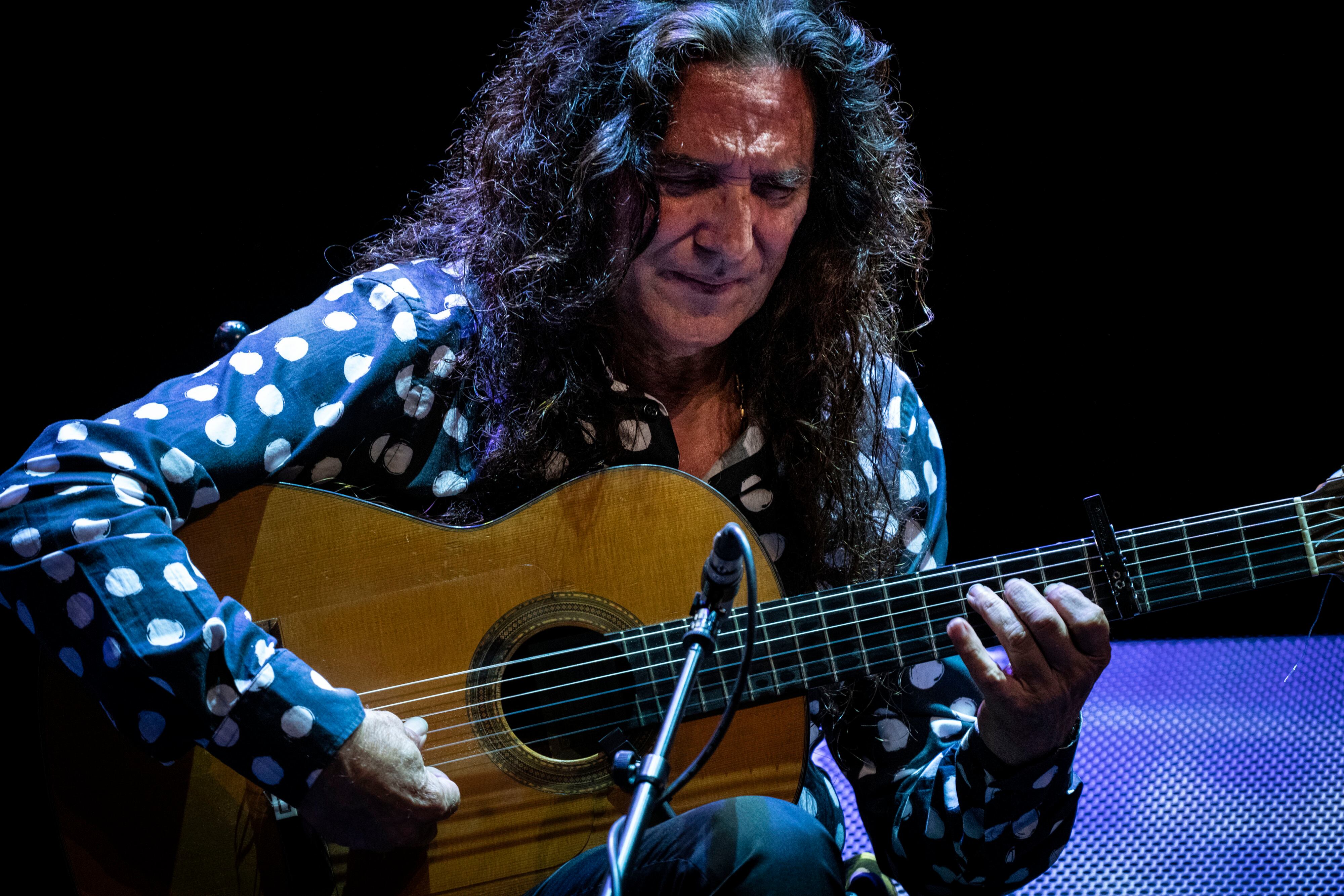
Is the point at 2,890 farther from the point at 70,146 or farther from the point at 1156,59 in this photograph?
the point at 1156,59

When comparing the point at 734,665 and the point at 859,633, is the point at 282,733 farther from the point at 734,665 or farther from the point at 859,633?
the point at 859,633

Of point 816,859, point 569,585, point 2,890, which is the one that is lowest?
point 2,890

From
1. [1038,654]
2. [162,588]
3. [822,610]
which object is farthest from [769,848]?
[162,588]

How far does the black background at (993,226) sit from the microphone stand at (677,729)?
1.68 meters

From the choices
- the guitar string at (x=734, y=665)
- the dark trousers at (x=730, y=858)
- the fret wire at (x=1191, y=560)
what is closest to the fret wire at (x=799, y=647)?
the guitar string at (x=734, y=665)

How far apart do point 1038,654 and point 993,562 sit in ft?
0.57

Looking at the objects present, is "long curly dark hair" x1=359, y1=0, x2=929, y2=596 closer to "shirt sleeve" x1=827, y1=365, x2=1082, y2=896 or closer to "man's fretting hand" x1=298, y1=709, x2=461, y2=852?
"shirt sleeve" x1=827, y1=365, x2=1082, y2=896

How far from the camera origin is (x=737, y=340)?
2078mm

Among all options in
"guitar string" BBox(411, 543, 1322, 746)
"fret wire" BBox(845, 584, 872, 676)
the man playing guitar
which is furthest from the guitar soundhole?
"fret wire" BBox(845, 584, 872, 676)

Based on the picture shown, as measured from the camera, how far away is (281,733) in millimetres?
1375

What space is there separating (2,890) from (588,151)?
7.17ft

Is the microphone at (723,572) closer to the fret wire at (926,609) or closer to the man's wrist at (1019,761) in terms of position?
the fret wire at (926,609)

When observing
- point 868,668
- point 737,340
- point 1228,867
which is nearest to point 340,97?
point 737,340

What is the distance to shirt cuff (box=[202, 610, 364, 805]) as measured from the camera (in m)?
1.37
